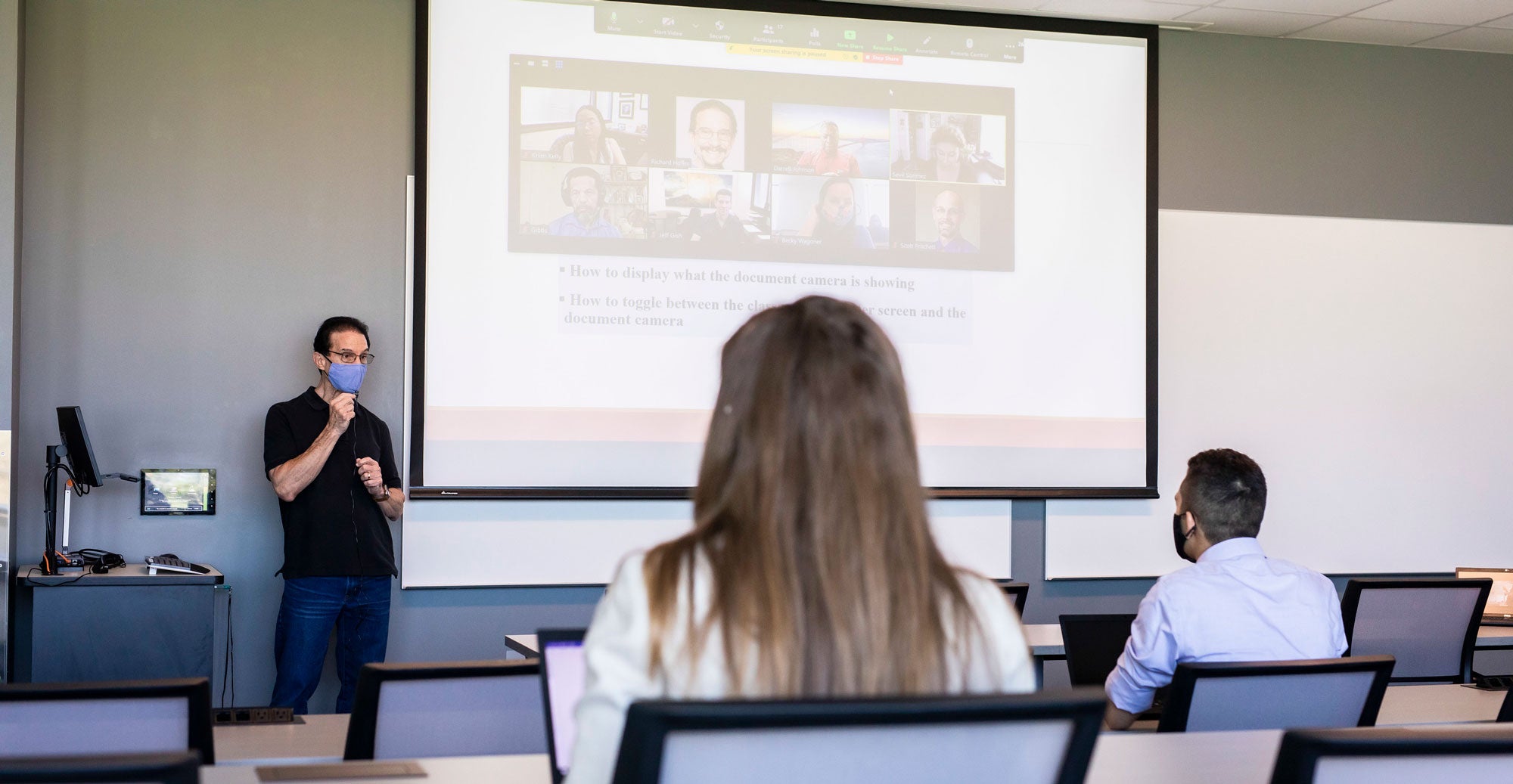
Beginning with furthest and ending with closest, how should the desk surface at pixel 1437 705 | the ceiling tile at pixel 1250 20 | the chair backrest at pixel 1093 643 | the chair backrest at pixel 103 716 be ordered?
the ceiling tile at pixel 1250 20 < the chair backrest at pixel 1093 643 < the desk surface at pixel 1437 705 < the chair backrest at pixel 103 716

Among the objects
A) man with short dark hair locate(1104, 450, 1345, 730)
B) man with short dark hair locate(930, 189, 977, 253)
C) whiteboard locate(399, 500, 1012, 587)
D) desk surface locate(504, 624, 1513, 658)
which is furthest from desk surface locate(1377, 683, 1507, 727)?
man with short dark hair locate(930, 189, 977, 253)

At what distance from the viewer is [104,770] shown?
84cm

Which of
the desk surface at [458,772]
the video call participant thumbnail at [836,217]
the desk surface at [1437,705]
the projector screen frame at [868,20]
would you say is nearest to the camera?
the desk surface at [458,772]

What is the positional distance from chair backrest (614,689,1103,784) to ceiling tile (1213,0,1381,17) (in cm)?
451

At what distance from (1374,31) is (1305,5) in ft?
1.79

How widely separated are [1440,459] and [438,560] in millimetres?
4261

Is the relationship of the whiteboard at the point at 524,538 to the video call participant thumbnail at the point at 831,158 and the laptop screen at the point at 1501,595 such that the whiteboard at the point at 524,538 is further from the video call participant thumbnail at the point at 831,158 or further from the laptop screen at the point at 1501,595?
the laptop screen at the point at 1501,595

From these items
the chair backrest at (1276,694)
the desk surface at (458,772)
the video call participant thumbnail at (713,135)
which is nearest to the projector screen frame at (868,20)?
the video call participant thumbnail at (713,135)

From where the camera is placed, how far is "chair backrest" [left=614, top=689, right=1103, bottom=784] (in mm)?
855

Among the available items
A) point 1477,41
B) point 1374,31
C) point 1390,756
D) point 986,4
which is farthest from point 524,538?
point 1477,41

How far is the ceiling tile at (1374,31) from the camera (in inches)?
198

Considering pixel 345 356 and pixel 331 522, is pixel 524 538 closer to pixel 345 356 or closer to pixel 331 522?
pixel 331 522

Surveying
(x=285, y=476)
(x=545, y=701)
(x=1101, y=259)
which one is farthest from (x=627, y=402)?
(x=545, y=701)

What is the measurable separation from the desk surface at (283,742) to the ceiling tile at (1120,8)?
383cm
